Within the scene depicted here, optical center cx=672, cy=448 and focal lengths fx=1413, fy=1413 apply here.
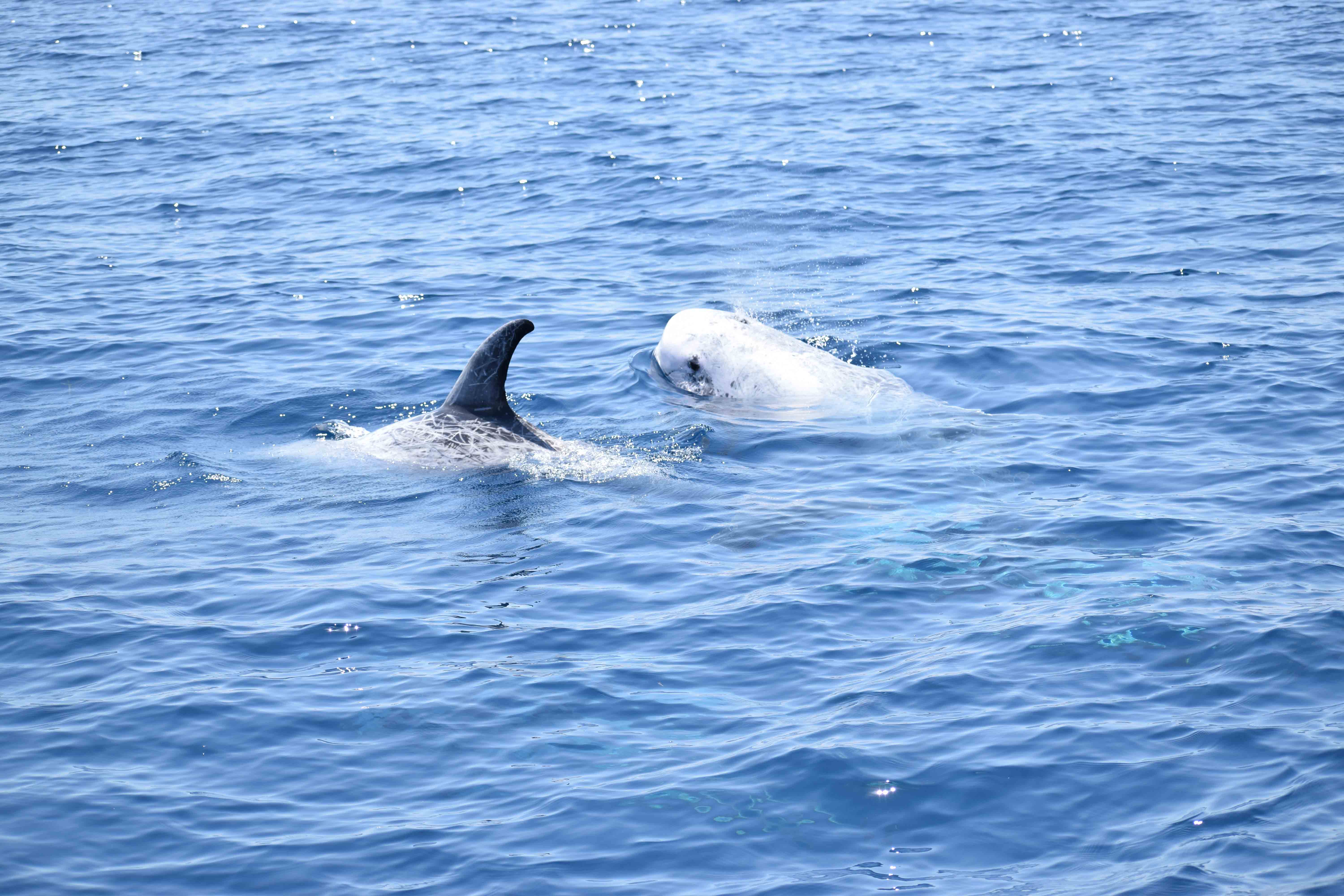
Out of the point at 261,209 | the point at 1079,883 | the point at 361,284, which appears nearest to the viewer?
the point at 1079,883

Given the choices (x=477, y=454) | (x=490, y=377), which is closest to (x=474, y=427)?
(x=477, y=454)

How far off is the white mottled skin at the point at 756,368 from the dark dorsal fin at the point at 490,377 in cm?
306

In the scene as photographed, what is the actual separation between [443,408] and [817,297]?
7087 millimetres

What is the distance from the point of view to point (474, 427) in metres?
14.5

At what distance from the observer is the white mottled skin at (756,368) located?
16.3 m

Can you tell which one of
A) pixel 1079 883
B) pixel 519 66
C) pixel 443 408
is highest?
pixel 519 66

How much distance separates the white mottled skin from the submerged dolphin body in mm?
2769

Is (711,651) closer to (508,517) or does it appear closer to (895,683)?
(895,683)

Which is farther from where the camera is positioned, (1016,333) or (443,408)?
(1016,333)

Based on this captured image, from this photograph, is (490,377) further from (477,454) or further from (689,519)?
(689,519)

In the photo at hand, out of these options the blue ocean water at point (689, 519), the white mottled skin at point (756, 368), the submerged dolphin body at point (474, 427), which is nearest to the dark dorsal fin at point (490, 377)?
the submerged dolphin body at point (474, 427)

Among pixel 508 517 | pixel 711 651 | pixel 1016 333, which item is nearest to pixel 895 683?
pixel 711 651

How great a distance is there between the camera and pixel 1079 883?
7.75 meters

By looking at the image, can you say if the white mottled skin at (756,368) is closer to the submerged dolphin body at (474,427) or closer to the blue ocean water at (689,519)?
the blue ocean water at (689,519)
